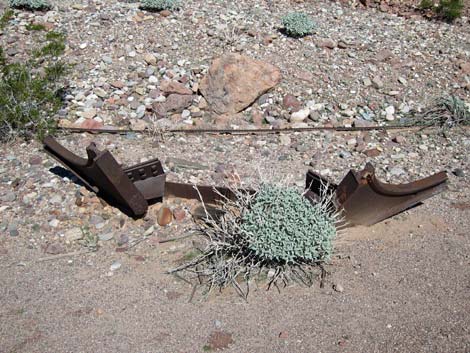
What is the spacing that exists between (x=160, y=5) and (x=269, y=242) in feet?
18.5

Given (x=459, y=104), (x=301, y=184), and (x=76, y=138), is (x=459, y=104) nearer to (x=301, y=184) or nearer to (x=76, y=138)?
(x=301, y=184)

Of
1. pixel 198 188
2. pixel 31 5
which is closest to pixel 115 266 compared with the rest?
pixel 198 188

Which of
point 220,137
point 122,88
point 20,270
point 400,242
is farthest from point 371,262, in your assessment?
point 122,88

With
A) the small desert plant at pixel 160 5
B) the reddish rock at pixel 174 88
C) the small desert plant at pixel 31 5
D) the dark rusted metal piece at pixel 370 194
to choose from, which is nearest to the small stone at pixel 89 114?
the reddish rock at pixel 174 88

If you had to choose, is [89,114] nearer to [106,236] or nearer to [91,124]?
[91,124]

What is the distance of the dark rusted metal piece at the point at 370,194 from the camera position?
478cm

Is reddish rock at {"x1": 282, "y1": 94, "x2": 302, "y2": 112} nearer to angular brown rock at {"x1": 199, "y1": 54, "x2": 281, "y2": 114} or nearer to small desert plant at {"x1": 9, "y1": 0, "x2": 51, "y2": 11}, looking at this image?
angular brown rock at {"x1": 199, "y1": 54, "x2": 281, "y2": 114}

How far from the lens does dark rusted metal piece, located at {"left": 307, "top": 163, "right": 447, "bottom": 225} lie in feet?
15.7

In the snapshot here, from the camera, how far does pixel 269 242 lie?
450cm

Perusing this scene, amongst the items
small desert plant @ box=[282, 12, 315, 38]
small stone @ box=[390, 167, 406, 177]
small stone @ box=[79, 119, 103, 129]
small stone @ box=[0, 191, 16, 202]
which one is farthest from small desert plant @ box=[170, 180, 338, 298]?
small desert plant @ box=[282, 12, 315, 38]

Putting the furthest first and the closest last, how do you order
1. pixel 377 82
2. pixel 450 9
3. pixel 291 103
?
1. pixel 450 9
2. pixel 377 82
3. pixel 291 103

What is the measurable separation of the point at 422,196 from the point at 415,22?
4886mm

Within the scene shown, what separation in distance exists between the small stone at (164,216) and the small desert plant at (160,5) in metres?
4.63

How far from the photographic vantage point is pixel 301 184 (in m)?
5.82
